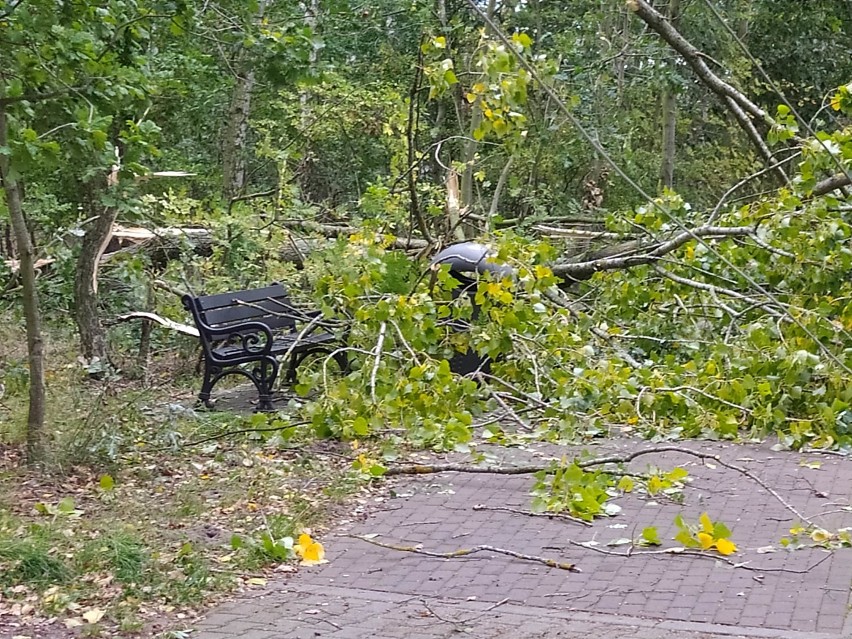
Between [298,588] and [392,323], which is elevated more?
[392,323]

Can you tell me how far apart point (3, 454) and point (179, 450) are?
41.5 inches

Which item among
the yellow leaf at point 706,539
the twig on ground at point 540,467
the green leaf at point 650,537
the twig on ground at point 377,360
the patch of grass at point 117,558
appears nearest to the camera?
the patch of grass at point 117,558

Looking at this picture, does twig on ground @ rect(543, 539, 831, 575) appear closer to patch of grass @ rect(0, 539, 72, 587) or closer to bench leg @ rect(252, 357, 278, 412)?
patch of grass @ rect(0, 539, 72, 587)

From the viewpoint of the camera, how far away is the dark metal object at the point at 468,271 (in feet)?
26.1

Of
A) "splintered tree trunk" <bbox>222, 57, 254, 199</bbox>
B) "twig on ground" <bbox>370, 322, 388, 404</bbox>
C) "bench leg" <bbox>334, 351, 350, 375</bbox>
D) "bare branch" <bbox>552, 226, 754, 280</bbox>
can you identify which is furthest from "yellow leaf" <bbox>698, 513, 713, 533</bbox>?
"splintered tree trunk" <bbox>222, 57, 254, 199</bbox>

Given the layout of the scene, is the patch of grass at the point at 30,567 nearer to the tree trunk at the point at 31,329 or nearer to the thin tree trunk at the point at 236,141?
the tree trunk at the point at 31,329

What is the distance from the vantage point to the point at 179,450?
6.82 meters

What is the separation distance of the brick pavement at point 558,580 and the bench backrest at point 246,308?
120 inches

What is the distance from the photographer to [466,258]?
27.1 feet

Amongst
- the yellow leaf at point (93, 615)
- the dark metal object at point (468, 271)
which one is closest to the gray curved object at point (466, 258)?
the dark metal object at point (468, 271)

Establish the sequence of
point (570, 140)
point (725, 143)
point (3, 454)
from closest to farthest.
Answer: point (3, 454)
point (570, 140)
point (725, 143)

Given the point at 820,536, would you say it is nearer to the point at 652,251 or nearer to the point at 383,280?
the point at 652,251

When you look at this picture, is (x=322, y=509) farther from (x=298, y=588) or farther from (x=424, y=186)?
(x=424, y=186)

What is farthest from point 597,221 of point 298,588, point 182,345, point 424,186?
point 298,588
